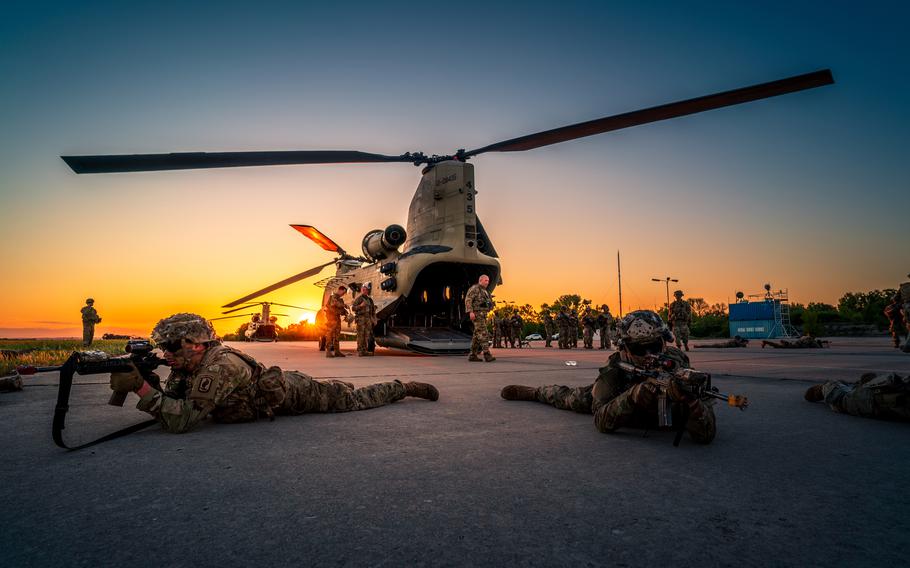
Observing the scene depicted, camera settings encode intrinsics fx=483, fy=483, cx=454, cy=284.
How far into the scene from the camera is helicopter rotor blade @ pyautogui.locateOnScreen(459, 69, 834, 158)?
17.8ft

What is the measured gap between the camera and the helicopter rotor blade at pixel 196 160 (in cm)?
550

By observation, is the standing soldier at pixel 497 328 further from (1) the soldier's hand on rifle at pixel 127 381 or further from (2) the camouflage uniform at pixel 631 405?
(1) the soldier's hand on rifle at pixel 127 381

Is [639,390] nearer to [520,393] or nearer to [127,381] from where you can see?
[520,393]

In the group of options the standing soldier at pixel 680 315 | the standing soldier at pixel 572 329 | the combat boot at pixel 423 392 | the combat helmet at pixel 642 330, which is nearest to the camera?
the combat helmet at pixel 642 330

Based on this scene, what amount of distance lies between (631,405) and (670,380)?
0.42 meters

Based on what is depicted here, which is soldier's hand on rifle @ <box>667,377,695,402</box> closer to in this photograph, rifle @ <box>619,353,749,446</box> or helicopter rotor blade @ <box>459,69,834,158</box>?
rifle @ <box>619,353,749,446</box>

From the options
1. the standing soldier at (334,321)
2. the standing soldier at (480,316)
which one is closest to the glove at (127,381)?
the standing soldier at (480,316)

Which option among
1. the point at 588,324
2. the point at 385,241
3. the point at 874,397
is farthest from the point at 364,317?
the point at 588,324

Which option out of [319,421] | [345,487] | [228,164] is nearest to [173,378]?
[319,421]

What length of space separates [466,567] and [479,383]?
4727 millimetres

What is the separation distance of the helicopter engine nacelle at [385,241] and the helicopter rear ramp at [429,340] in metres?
2.39

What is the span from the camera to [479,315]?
9898mm

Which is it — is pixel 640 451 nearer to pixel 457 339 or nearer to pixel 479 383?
pixel 479 383

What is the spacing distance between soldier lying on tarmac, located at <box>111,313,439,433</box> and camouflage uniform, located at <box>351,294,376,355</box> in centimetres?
751
